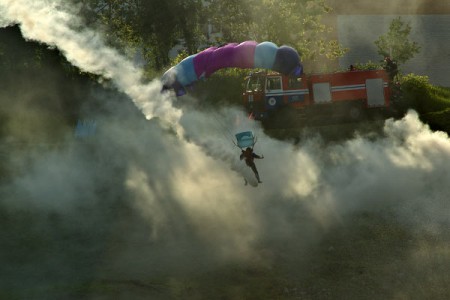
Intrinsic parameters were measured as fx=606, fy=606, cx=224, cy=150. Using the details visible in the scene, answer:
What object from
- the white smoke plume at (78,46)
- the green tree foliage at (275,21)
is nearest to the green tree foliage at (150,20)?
the green tree foliage at (275,21)

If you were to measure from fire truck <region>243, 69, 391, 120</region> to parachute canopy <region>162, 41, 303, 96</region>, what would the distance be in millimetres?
7705

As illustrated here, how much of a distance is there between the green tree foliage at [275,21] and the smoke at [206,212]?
1324 cm

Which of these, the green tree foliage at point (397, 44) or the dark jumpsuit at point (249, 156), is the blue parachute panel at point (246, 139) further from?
the green tree foliage at point (397, 44)

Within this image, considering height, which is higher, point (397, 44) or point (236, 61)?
point (397, 44)

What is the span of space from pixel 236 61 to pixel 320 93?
9.66 m

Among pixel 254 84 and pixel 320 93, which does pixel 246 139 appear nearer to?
pixel 254 84

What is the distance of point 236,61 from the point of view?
71.5ft

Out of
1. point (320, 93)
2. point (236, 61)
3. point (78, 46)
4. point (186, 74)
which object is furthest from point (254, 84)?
point (78, 46)

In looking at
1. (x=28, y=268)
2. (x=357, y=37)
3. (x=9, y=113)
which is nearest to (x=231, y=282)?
(x=28, y=268)

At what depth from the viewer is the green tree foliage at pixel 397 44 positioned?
47.6 metres

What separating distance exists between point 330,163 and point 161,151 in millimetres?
6932

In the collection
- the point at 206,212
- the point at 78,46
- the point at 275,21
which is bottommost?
the point at 206,212

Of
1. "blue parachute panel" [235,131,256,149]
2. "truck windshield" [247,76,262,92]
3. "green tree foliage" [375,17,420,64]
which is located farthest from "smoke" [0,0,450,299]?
"green tree foliage" [375,17,420,64]

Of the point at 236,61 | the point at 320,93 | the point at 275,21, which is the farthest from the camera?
the point at 275,21
